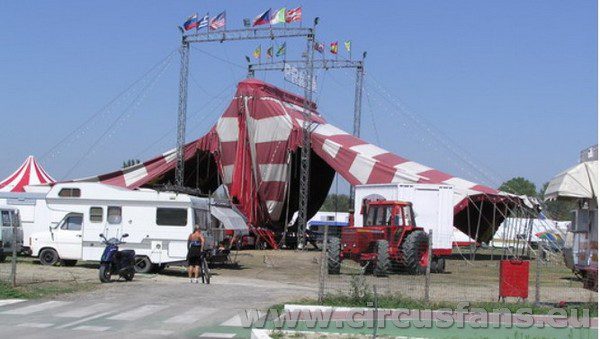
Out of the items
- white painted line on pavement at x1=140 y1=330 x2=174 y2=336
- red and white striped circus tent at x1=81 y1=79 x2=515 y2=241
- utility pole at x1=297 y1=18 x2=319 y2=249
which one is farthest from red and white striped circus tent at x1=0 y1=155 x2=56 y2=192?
white painted line on pavement at x1=140 y1=330 x2=174 y2=336

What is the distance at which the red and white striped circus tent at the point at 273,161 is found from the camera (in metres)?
36.1

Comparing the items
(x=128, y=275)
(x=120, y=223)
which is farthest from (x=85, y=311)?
(x=120, y=223)

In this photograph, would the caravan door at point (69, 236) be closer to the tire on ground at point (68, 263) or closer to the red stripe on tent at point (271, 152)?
the tire on ground at point (68, 263)

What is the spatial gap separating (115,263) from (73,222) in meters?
4.95

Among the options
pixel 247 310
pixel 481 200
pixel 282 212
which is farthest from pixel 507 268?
pixel 282 212

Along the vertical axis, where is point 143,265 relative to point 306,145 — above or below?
below

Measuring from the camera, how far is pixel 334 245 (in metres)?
23.6

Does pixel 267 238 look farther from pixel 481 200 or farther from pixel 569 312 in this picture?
pixel 569 312

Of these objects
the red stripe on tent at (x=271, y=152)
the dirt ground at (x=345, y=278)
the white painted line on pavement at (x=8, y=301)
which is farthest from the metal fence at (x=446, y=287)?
the red stripe on tent at (x=271, y=152)

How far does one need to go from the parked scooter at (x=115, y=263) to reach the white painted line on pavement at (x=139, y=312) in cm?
488

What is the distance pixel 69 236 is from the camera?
2314 centimetres

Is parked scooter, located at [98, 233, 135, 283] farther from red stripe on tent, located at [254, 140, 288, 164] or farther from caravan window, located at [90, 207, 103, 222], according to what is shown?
red stripe on tent, located at [254, 140, 288, 164]

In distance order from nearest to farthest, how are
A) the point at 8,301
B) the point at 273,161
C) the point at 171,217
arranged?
the point at 8,301 → the point at 171,217 → the point at 273,161

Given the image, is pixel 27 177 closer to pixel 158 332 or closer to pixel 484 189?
pixel 484 189
